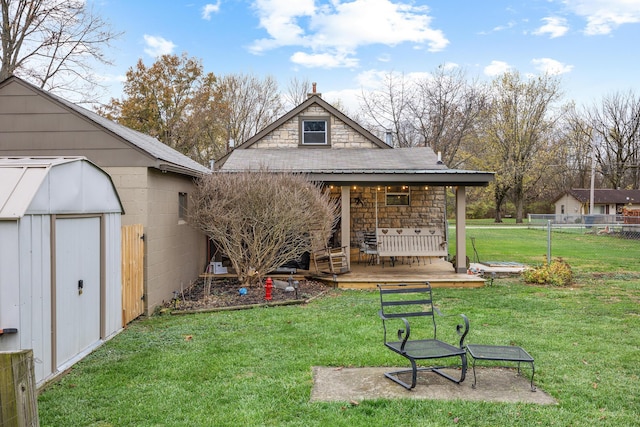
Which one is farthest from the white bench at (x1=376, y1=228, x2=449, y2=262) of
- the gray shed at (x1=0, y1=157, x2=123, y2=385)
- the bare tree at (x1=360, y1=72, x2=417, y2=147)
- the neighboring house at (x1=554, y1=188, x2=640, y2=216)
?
the neighboring house at (x1=554, y1=188, x2=640, y2=216)

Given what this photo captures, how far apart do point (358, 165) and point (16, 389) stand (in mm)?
11896

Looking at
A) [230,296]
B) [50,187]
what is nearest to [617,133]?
[230,296]

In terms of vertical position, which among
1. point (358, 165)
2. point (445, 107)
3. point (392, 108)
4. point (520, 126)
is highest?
point (392, 108)

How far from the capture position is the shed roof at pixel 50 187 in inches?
172

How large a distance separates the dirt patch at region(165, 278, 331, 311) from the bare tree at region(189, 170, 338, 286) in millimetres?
547

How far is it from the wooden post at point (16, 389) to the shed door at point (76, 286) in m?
3.26

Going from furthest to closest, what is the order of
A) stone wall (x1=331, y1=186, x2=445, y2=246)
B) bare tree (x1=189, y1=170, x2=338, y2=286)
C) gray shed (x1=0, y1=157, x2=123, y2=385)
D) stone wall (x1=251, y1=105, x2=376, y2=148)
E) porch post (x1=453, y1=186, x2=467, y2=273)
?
stone wall (x1=251, y1=105, x2=376, y2=148) → stone wall (x1=331, y1=186, x2=445, y2=246) → porch post (x1=453, y1=186, x2=467, y2=273) → bare tree (x1=189, y1=170, x2=338, y2=286) → gray shed (x1=0, y1=157, x2=123, y2=385)

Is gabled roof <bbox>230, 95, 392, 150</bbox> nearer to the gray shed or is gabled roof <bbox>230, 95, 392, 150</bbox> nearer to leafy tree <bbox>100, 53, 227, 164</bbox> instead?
the gray shed

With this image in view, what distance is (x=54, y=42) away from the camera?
1844cm

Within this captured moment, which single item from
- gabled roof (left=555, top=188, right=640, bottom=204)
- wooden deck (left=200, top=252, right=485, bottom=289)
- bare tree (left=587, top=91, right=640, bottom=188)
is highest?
bare tree (left=587, top=91, right=640, bottom=188)

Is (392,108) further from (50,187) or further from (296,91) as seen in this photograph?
(50,187)

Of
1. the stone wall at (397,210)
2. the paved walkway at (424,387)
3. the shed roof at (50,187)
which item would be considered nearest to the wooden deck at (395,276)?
the stone wall at (397,210)

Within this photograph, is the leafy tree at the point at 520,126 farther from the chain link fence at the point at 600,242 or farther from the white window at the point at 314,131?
the white window at the point at 314,131

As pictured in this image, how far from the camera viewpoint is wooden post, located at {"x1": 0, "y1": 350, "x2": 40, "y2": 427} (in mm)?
1958
